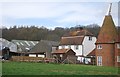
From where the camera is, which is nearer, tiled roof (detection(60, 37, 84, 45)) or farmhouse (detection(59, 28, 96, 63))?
farmhouse (detection(59, 28, 96, 63))

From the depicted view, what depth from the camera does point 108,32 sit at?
5209 cm

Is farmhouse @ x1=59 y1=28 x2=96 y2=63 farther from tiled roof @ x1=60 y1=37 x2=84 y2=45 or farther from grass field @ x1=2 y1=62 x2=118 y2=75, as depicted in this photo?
grass field @ x1=2 y1=62 x2=118 y2=75

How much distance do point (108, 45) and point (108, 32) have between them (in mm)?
2492

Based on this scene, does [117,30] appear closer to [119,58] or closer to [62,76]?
[119,58]

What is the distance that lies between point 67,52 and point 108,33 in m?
18.8

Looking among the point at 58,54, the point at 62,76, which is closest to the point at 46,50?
the point at 58,54

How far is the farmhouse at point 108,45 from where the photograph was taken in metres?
50.5

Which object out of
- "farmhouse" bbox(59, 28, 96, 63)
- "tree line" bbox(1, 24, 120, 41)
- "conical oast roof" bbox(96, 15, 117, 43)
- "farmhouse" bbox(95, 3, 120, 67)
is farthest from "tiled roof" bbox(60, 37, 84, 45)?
"tree line" bbox(1, 24, 120, 41)

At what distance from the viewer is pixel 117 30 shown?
172ft

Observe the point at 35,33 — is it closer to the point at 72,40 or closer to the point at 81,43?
the point at 72,40

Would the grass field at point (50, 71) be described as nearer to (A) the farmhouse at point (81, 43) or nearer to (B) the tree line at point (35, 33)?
(A) the farmhouse at point (81, 43)

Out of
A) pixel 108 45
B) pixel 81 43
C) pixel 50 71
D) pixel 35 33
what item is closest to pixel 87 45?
pixel 81 43

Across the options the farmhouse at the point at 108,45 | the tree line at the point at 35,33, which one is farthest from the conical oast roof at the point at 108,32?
the tree line at the point at 35,33

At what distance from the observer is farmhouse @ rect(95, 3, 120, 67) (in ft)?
166
